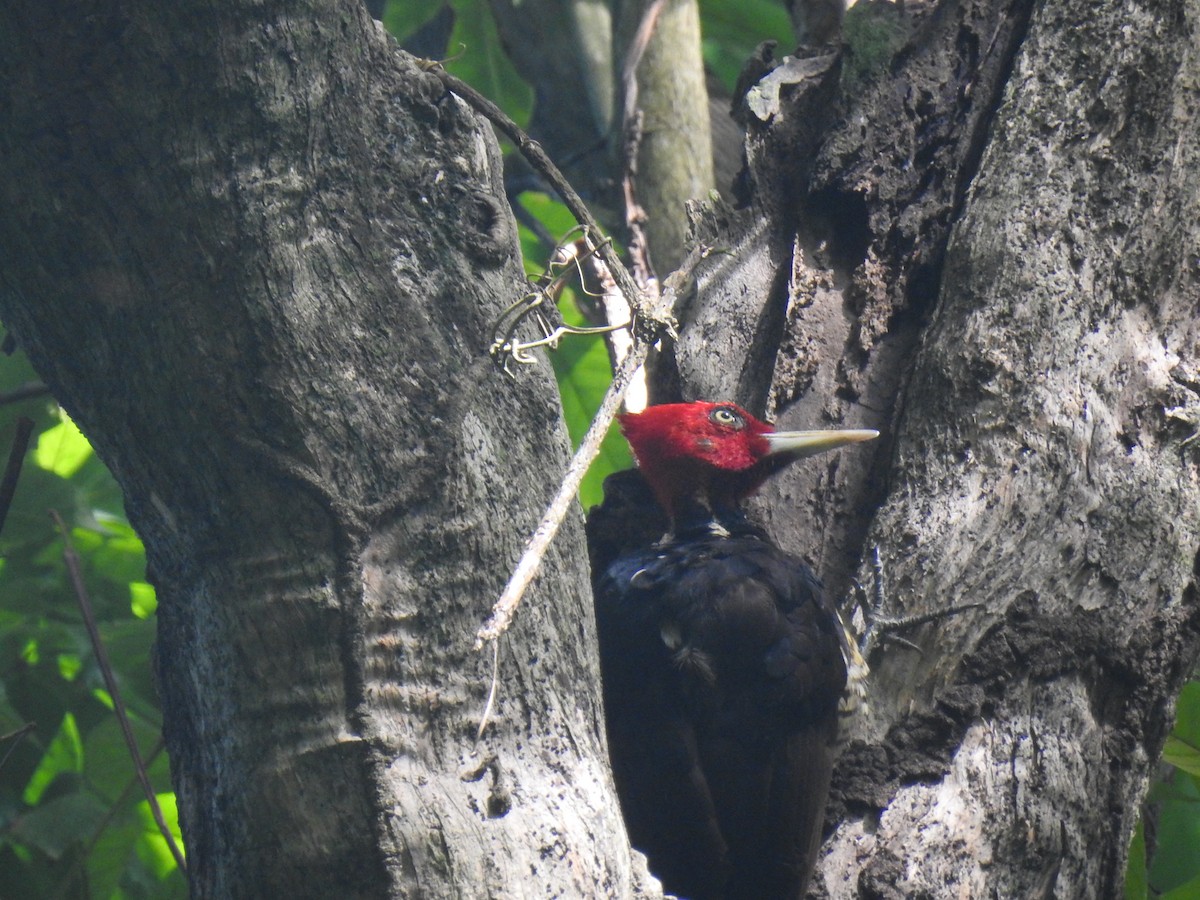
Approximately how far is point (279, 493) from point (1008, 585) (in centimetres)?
129

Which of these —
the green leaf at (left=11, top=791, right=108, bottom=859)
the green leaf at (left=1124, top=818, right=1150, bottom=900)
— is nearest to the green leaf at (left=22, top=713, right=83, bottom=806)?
the green leaf at (left=11, top=791, right=108, bottom=859)

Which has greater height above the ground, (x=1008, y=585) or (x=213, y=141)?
(x=213, y=141)

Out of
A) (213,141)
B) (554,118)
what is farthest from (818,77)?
(554,118)

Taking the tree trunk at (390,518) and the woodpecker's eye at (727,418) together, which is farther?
the woodpecker's eye at (727,418)

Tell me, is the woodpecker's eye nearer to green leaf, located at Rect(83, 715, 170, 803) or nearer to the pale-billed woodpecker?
the pale-billed woodpecker

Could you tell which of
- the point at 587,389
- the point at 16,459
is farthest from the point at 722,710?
the point at 16,459

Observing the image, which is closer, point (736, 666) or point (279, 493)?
point (279, 493)

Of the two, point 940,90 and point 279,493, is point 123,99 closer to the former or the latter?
point 279,493

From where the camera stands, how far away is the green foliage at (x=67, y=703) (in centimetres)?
287

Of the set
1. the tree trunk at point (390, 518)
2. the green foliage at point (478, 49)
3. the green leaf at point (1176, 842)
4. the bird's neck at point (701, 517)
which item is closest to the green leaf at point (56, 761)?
the bird's neck at point (701, 517)

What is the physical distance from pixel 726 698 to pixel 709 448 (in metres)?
0.70

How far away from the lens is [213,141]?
1.49 m

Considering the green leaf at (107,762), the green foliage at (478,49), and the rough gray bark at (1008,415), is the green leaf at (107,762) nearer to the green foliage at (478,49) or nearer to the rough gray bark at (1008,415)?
the rough gray bark at (1008,415)

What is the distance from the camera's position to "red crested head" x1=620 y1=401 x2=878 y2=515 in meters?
2.68
